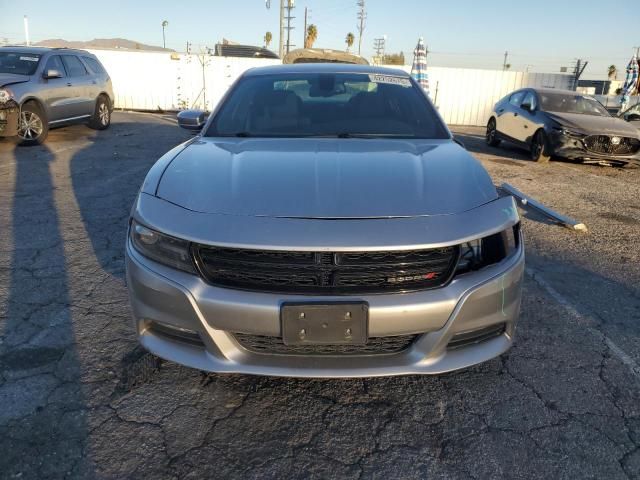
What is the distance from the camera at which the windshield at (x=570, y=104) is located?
32.4 ft

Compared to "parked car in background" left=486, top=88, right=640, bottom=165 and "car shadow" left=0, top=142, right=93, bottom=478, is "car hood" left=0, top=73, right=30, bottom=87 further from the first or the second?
"parked car in background" left=486, top=88, right=640, bottom=165

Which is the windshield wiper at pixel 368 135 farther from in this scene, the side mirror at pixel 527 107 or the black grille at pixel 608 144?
the side mirror at pixel 527 107

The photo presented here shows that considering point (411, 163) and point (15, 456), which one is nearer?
point (15, 456)

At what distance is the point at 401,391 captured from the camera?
2.40m

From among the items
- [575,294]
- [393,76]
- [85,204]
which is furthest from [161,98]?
[575,294]

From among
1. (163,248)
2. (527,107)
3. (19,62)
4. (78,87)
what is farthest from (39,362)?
(527,107)

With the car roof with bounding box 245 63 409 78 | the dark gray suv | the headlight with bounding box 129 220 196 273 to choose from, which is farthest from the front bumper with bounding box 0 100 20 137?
the headlight with bounding box 129 220 196 273

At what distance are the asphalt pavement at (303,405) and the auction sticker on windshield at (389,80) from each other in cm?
175

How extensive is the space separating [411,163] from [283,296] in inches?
42.4

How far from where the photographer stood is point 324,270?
1889 millimetres

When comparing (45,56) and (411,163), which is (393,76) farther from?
(45,56)

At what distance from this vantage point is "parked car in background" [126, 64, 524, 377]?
1868 millimetres

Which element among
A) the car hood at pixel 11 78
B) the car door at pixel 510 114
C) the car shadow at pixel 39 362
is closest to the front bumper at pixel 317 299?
the car shadow at pixel 39 362

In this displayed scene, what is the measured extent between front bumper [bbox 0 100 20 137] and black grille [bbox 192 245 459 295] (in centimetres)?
821
